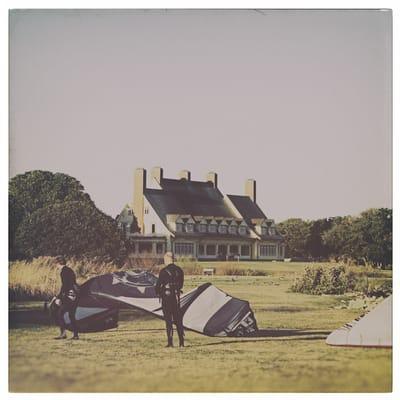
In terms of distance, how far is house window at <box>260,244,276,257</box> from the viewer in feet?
25.4

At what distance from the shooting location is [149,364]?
6.97 meters

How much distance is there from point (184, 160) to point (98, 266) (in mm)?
1389

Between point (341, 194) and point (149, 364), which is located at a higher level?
point (341, 194)

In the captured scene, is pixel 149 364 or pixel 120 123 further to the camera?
pixel 120 123

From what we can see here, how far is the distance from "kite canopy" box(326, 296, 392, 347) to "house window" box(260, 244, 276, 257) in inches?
41.4

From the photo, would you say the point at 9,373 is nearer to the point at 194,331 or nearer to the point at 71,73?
the point at 194,331

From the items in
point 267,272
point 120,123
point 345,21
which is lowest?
point 267,272

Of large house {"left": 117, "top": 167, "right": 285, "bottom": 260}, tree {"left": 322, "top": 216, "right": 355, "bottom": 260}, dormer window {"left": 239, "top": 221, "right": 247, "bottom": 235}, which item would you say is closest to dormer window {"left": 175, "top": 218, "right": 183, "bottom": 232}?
large house {"left": 117, "top": 167, "right": 285, "bottom": 260}

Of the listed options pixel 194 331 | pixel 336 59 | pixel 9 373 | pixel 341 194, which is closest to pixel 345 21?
pixel 336 59

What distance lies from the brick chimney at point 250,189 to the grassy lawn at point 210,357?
910mm

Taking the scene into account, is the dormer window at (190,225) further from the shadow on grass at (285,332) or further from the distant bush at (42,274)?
the shadow on grass at (285,332)

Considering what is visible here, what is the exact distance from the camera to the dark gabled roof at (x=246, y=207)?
7457 millimetres
